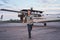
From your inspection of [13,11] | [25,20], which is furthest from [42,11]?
[25,20]

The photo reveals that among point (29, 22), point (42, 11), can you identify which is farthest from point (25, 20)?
point (42, 11)

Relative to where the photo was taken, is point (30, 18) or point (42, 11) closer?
point (30, 18)

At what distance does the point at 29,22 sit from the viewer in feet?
33.4

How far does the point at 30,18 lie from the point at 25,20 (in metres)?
0.51

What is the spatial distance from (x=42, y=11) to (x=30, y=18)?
2523cm

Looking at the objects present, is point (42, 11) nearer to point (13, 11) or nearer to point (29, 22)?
point (13, 11)

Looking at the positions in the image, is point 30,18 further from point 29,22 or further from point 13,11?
point 13,11

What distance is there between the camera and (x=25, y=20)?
10.5m

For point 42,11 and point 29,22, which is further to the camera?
point 42,11

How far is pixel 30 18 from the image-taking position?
397 inches

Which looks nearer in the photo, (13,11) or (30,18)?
(30,18)

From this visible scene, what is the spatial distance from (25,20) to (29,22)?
0.41 meters

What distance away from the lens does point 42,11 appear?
3516 centimetres

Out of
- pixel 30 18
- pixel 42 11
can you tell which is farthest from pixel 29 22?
pixel 42 11
